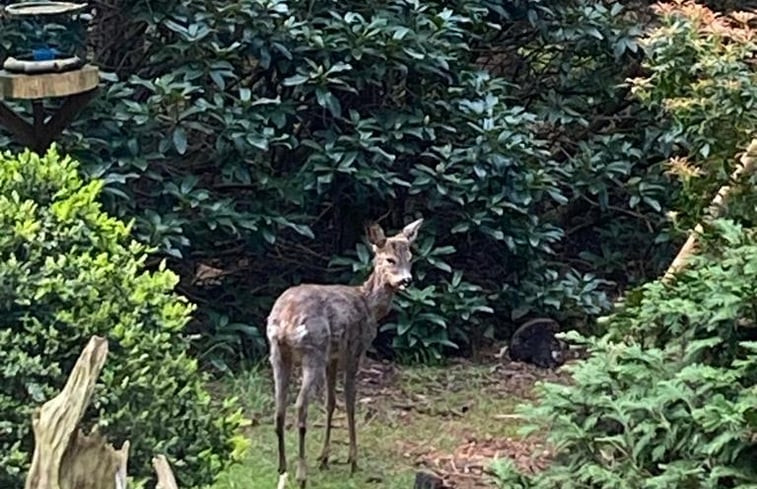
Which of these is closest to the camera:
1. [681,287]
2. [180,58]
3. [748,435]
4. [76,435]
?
[76,435]

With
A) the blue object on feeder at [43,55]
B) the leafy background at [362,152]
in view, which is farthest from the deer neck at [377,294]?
the blue object on feeder at [43,55]

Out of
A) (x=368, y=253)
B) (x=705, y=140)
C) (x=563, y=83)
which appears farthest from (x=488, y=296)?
(x=705, y=140)

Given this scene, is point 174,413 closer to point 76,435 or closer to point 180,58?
point 76,435

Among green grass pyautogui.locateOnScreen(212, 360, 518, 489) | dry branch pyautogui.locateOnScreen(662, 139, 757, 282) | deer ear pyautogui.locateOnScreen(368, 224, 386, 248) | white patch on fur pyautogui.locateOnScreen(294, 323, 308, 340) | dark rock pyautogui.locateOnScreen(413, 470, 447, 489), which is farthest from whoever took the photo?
deer ear pyautogui.locateOnScreen(368, 224, 386, 248)

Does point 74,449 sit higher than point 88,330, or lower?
higher

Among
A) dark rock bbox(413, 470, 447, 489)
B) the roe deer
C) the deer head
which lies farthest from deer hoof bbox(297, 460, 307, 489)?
the deer head

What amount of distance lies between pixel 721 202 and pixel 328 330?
71.4 inches

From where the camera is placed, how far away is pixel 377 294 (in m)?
7.06

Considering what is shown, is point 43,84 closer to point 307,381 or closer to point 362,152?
point 307,381

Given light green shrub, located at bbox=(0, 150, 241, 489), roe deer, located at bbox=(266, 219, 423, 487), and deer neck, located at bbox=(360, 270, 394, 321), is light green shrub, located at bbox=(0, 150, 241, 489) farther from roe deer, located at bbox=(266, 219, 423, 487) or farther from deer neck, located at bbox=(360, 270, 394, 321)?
deer neck, located at bbox=(360, 270, 394, 321)

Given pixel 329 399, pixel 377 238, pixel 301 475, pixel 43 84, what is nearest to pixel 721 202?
pixel 377 238

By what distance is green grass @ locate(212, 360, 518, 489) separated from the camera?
22.3 feet

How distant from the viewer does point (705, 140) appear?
20.6ft

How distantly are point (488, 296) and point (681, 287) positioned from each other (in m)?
3.92
